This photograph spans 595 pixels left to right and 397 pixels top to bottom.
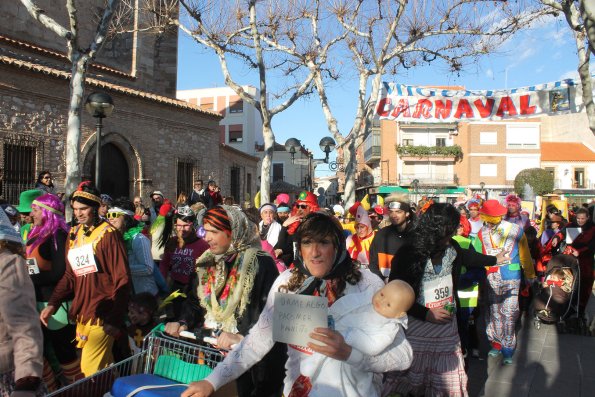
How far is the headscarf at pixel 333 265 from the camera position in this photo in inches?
94.7

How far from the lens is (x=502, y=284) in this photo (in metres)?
6.16

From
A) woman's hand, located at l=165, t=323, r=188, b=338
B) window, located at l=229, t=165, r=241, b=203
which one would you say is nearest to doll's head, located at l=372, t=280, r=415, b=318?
woman's hand, located at l=165, t=323, r=188, b=338

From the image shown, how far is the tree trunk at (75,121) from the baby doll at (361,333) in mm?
6861

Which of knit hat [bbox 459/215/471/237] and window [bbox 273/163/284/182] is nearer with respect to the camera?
knit hat [bbox 459/215/471/237]

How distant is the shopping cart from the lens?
2.65 metres

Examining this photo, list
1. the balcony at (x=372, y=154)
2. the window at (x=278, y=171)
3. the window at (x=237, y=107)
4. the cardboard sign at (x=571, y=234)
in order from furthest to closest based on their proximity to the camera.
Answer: the window at (x=278, y=171), the balcony at (x=372, y=154), the window at (x=237, y=107), the cardboard sign at (x=571, y=234)

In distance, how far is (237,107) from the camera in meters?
54.6

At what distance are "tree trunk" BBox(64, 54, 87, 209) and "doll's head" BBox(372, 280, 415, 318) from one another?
23.0ft

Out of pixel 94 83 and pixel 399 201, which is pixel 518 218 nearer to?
pixel 399 201

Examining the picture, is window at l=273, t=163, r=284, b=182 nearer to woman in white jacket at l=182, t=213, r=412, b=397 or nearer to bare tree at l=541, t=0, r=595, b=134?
bare tree at l=541, t=0, r=595, b=134

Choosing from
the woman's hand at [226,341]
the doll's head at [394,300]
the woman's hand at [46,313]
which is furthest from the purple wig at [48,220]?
the doll's head at [394,300]

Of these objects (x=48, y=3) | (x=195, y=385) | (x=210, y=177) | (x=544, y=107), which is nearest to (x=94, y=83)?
(x=48, y=3)

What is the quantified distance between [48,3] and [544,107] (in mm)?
15546

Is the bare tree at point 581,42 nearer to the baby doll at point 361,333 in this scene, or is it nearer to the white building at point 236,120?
the baby doll at point 361,333
